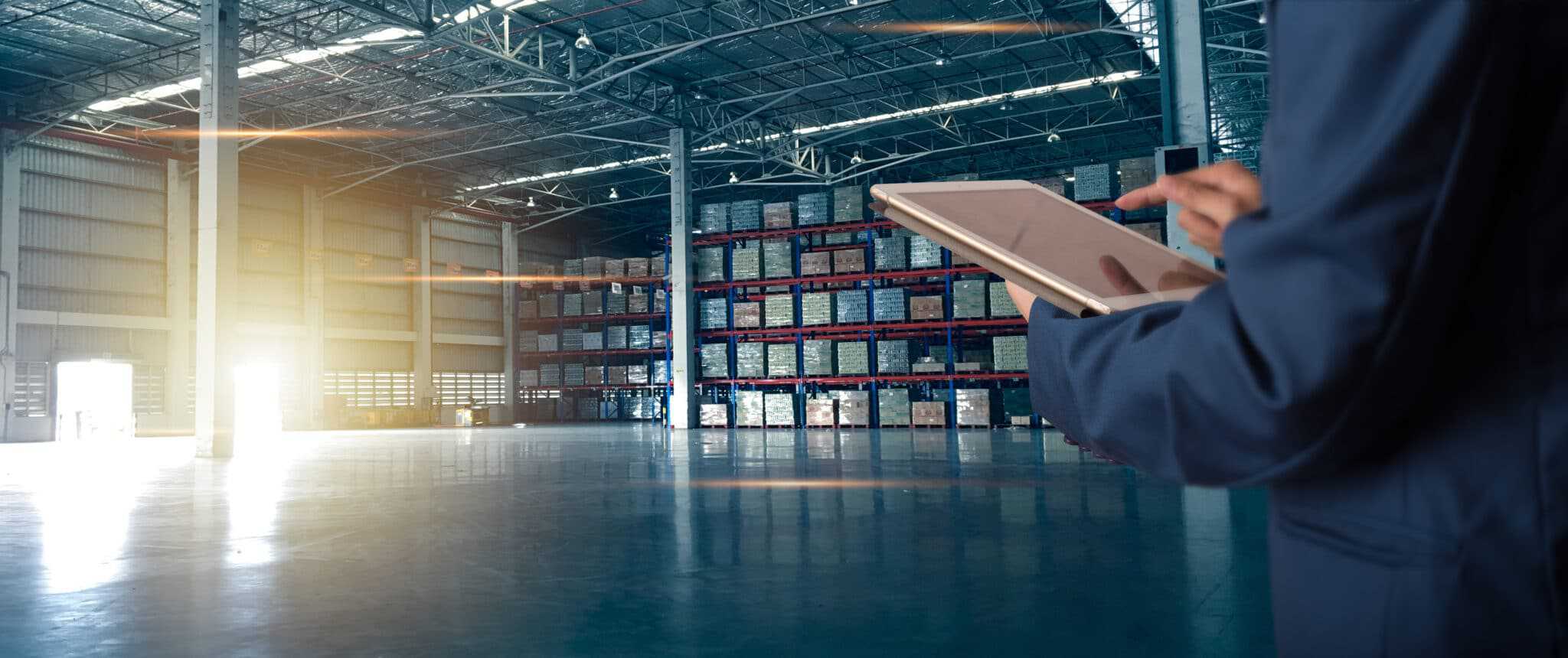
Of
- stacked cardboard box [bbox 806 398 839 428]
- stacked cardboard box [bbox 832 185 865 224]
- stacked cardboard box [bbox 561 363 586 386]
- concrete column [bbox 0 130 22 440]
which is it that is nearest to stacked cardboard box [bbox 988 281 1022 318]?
stacked cardboard box [bbox 832 185 865 224]

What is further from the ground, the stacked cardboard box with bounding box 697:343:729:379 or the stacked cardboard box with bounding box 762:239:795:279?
the stacked cardboard box with bounding box 762:239:795:279

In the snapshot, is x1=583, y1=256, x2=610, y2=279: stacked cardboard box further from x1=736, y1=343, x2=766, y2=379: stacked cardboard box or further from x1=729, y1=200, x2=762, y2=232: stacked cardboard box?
x1=736, y1=343, x2=766, y2=379: stacked cardboard box

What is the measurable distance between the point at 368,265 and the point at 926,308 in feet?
56.0

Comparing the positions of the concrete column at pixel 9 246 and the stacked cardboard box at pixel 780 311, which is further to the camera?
the stacked cardboard box at pixel 780 311

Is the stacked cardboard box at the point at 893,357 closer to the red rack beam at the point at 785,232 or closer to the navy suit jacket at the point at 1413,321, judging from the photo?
the red rack beam at the point at 785,232

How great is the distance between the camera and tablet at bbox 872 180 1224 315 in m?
0.87

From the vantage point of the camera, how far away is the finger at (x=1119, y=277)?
0.87m

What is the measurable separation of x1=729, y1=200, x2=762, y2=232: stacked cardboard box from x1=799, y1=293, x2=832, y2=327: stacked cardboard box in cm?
215

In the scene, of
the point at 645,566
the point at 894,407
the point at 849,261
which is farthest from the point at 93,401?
the point at 645,566

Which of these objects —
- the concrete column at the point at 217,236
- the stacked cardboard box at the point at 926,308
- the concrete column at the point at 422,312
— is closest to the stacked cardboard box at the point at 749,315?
the stacked cardboard box at the point at 926,308

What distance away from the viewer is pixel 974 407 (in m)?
20.4

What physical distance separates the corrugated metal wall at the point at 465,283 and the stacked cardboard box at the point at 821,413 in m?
14.4

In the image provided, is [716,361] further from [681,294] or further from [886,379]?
[886,379]

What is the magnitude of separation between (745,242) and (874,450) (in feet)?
37.2
